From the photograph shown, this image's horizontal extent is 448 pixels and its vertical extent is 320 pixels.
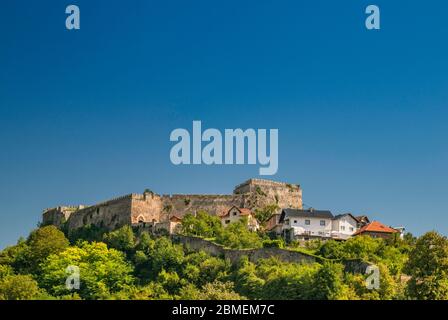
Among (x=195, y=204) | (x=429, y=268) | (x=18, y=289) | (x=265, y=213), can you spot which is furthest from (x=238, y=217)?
(x=429, y=268)

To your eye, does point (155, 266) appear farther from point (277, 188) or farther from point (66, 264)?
point (277, 188)

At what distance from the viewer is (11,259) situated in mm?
92312

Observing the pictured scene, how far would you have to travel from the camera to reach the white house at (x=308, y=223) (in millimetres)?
89875

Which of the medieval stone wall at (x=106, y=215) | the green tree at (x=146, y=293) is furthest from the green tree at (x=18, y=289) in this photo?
the medieval stone wall at (x=106, y=215)

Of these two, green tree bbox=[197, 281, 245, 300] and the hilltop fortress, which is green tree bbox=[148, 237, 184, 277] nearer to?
green tree bbox=[197, 281, 245, 300]

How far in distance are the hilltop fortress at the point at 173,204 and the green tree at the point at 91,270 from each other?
27.4ft

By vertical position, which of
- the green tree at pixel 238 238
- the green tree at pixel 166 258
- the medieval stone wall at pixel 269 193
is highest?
the medieval stone wall at pixel 269 193

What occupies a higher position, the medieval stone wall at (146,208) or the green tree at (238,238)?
the medieval stone wall at (146,208)

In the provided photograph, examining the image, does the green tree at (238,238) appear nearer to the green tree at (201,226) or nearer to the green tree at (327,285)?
the green tree at (201,226)
